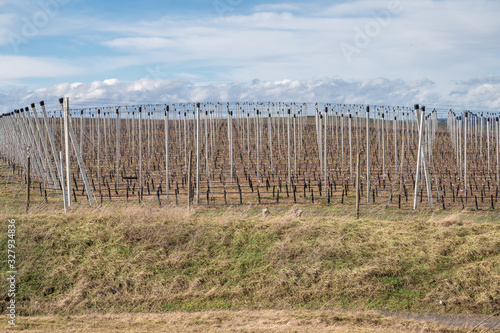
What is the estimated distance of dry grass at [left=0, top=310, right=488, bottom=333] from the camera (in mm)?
7887

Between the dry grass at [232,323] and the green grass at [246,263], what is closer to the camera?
the dry grass at [232,323]

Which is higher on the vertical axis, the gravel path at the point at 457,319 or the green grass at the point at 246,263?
the green grass at the point at 246,263

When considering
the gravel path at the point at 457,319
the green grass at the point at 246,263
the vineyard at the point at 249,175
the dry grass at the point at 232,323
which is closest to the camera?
the dry grass at the point at 232,323

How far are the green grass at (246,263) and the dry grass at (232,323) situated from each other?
38cm

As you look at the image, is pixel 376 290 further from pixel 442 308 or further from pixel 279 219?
pixel 279 219

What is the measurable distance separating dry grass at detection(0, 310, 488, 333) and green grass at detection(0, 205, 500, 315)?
0.38m

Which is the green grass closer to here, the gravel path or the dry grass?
the gravel path

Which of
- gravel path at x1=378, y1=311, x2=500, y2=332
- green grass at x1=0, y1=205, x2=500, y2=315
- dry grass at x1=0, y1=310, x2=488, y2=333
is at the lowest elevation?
gravel path at x1=378, y1=311, x2=500, y2=332

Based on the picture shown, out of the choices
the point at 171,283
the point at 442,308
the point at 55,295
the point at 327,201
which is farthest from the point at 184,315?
the point at 327,201

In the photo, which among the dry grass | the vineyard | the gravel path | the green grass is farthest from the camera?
the vineyard

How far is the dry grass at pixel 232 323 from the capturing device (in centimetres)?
789

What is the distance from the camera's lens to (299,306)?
9000 mm

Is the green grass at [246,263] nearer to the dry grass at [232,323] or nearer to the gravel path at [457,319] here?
the gravel path at [457,319]

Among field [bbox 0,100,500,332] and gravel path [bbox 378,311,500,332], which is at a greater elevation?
field [bbox 0,100,500,332]
